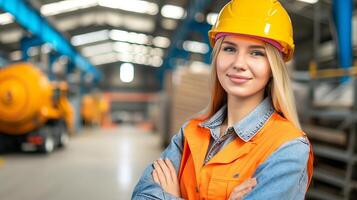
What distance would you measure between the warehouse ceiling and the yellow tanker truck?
2160mm

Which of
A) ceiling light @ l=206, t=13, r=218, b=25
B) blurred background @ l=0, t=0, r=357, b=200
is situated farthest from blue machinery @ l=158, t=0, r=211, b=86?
ceiling light @ l=206, t=13, r=218, b=25

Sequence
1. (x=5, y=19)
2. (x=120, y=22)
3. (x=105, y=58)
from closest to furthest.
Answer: (x=5, y=19) → (x=120, y=22) → (x=105, y=58)

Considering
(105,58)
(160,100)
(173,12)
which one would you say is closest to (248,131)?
(160,100)

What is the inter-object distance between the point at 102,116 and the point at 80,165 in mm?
19180

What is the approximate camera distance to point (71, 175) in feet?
22.3

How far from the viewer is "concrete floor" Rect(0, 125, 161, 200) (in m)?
5.38

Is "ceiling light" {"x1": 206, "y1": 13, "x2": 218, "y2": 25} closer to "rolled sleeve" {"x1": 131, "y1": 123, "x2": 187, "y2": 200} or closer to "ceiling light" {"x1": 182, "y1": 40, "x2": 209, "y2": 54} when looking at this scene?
"ceiling light" {"x1": 182, "y1": 40, "x2": 209, "y2": 54}

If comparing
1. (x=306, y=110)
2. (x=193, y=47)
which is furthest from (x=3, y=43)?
(x=306, y=110)

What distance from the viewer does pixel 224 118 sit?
1.75 meters

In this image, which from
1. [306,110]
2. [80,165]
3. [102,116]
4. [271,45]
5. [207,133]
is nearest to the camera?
[271,45]

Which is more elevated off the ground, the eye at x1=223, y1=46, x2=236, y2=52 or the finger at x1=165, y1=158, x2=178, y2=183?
the eye at x1=223, y1=46, x2=236, y2=52

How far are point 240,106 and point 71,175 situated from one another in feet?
19.1

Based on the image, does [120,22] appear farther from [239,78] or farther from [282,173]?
[282,173]

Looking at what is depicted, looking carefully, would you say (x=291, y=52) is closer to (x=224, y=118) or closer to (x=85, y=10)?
(x=224, y=118)
